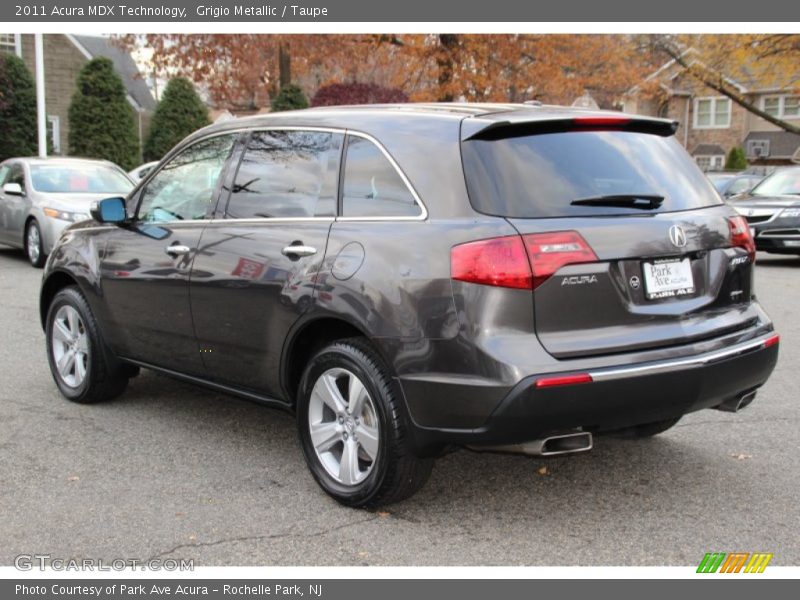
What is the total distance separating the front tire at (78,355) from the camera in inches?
238

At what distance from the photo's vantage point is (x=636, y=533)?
4.06 m

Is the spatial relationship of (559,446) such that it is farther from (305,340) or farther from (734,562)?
(305,340)

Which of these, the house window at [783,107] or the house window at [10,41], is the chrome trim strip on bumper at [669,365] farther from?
the house window at [783,107]

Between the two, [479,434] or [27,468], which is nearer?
[479,434]

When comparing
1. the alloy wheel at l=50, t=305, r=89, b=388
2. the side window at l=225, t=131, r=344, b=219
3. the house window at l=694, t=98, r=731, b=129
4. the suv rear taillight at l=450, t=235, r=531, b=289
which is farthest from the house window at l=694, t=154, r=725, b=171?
the suv rear taillight at l=450, t=235, r=531, b=289

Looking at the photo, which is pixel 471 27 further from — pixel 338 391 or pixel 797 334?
pixel 338 391

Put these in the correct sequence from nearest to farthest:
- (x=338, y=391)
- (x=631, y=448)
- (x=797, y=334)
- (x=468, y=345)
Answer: (x=468, y=345) → (x=338, y=391) → (x=631, y=448) → (x=797, y=334)

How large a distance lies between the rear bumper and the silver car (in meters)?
11.1

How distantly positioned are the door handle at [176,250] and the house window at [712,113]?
5428cm

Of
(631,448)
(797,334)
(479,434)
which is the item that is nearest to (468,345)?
(479,434)

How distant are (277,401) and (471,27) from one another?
16415 millimetres

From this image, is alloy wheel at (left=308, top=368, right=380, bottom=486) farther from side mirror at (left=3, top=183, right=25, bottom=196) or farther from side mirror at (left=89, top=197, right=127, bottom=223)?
side mirror at (left=3, top=183, right=25, bottom=196)

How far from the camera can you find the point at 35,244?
556 inches

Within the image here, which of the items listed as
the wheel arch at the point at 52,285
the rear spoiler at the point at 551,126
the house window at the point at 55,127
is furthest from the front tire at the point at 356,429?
the house window at the point at 55,127
